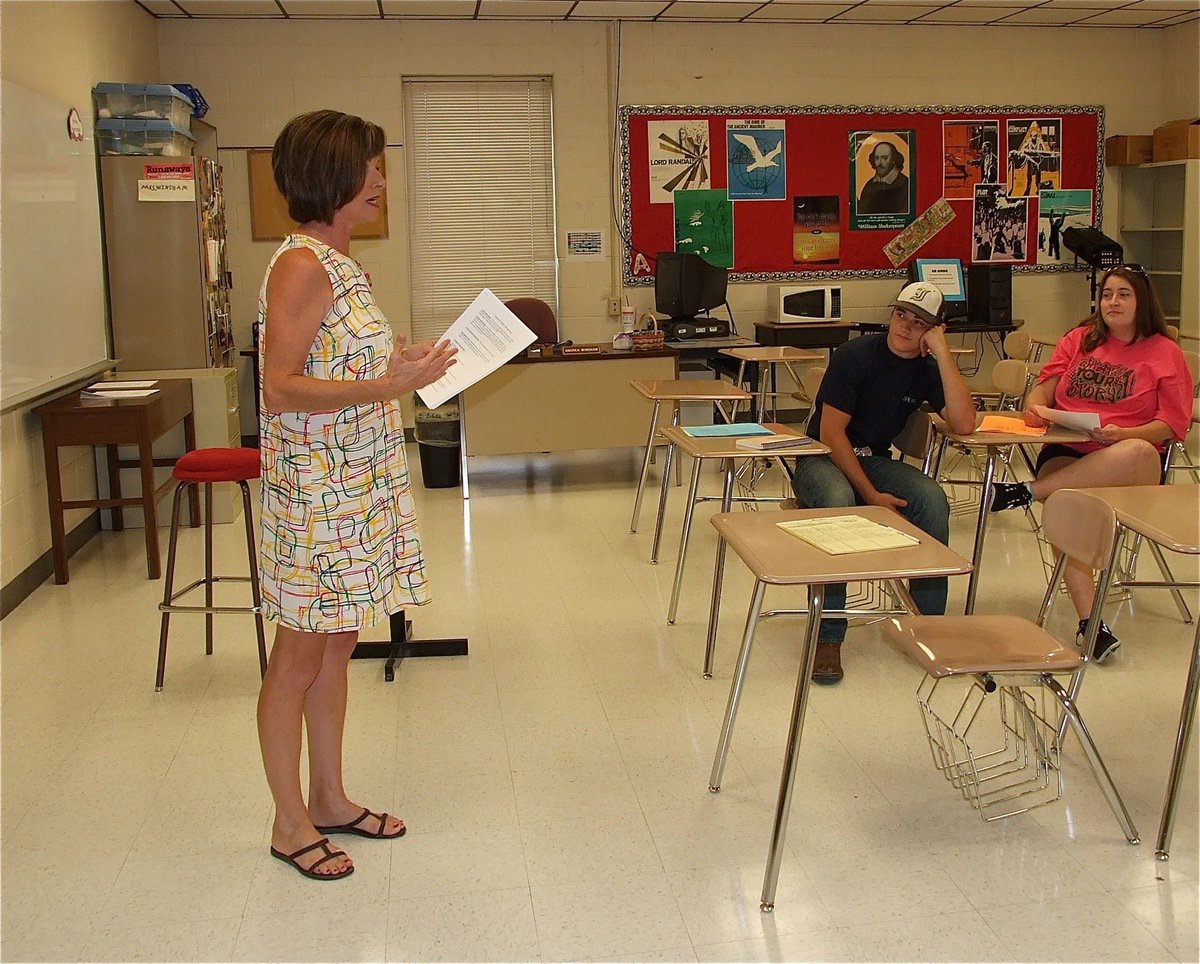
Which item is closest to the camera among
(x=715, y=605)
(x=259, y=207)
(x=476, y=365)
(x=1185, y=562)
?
(x=476, y=365)

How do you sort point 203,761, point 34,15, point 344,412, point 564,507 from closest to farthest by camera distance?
point 344,412
point 203,761
point 34,15
point 564,507

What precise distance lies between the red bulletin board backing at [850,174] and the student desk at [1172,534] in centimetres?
588

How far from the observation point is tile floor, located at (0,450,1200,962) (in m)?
2.25

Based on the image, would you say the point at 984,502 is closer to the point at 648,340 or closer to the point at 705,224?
the point at 648,340

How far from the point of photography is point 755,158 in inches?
328

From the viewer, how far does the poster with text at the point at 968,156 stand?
857 cm

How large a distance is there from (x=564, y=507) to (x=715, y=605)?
2698 mm

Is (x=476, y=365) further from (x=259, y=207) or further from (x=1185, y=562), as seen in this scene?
(x=259, y=207)

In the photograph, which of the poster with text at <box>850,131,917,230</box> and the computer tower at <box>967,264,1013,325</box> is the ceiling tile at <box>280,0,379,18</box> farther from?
the computer tower at <box>967,264,1013,325</box>

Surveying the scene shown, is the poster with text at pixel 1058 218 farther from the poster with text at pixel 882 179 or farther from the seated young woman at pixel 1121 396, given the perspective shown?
the seated young woman at pixel 1121 396

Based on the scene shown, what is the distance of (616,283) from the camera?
27.3 ft

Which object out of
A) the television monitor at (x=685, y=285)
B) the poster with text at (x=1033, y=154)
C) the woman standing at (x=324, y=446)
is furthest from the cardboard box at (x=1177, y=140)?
the woman standing at (x=324, y=446)

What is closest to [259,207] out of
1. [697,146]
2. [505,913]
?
[697,146]

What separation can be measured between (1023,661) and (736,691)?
25.6 inches
